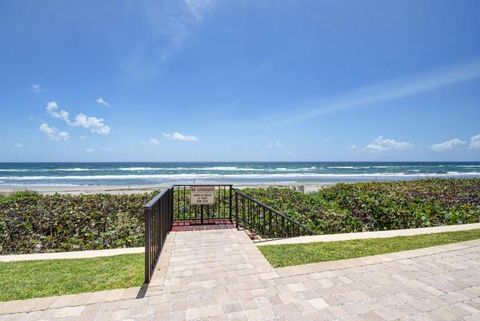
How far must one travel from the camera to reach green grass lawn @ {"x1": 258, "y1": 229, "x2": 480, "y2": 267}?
16.1ft

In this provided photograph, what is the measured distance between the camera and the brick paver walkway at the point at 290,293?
3205mm

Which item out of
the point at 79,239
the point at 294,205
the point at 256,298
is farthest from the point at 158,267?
the point at 294,205

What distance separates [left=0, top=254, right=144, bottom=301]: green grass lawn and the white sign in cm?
244

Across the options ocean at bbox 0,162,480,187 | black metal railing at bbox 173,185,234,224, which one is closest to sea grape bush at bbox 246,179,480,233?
black metal railing at bbox 173,185,234,224

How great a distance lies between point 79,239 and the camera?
7316mm

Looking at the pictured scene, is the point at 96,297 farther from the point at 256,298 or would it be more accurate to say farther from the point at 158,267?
the point at 256,298

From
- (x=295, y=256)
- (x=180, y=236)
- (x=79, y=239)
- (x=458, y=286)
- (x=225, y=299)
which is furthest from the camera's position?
(x=79, y=239)

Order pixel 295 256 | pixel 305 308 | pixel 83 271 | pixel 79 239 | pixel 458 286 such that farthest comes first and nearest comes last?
pixel 79 239, pixel 295 256, pixel 83 271, pixel 458 286, pixel 305 308

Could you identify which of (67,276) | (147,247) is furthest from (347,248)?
(67,276)

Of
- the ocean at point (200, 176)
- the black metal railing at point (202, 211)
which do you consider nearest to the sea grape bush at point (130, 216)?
the black metal railing at point (202, 211)

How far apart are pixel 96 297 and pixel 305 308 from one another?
8.75 feet

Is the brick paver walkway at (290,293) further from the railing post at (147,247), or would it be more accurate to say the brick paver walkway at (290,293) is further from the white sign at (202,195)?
the white sign at (202,195)

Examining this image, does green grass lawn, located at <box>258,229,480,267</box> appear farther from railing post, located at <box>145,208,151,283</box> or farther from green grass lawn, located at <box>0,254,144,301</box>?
green grass lawn, located at <box>0,254,144,301</box>

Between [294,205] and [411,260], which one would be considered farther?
[294,205]
